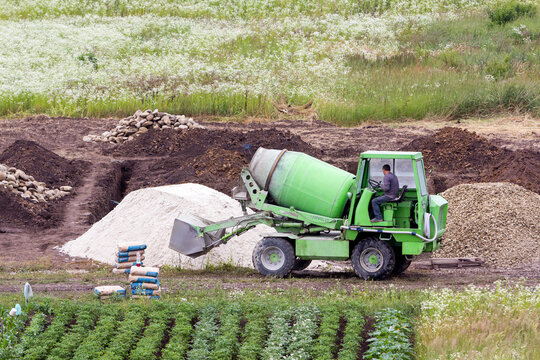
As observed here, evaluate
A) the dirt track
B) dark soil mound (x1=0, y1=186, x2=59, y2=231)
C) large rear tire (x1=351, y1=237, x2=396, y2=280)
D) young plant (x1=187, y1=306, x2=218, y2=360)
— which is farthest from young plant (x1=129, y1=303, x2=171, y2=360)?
dark soil mound (x1=0, y1=186, x2=59, y2=231)

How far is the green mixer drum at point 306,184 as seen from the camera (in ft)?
50.9

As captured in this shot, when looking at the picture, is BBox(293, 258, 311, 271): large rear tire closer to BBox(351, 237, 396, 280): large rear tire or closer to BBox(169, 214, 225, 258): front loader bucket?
BBox(351, 237, 396, 280): large rear tire

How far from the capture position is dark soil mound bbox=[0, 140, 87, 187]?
25.2 metres

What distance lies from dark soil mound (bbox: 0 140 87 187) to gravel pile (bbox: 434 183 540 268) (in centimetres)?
1238

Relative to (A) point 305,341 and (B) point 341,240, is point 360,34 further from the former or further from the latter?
(A) point 305,341

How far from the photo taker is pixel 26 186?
936 inches

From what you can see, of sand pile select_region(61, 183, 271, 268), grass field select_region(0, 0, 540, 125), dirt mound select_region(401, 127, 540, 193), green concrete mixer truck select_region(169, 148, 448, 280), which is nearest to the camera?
green concrete mixer truck select_region(169, 148, 448, 280)

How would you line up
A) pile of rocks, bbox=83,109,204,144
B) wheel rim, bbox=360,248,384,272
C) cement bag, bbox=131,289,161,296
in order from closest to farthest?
cement bag, bbox=131,289,161,296 → wheel rim, bbox=360,248,384,272 → pile of rocks, bbox=83,109,204,144

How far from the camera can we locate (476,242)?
17.8 meters

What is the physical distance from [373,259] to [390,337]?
4.26 meters

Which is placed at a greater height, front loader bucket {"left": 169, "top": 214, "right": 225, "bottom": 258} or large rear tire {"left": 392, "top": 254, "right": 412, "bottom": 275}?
front loader bucket {"left": 169, "top": 214, "right": 225, "bottom": 258}

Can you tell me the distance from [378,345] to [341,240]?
440 centimetres

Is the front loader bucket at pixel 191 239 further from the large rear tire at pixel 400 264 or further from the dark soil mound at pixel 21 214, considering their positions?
the dark soil mound at pixel 21 214

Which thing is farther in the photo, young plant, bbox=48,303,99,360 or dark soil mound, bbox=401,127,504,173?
dark soil mound, bbox=401,127,504,173
